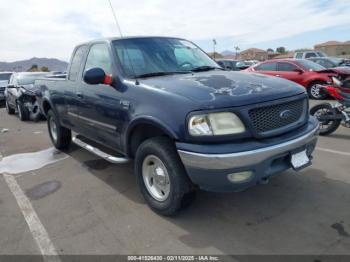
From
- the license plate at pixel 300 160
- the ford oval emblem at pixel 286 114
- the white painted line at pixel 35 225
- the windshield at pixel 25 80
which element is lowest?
the white painted line at pixel 35 225

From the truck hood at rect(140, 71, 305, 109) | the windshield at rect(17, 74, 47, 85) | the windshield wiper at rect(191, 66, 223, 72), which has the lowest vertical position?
the windshield at rect(17, 74, 47, 85)

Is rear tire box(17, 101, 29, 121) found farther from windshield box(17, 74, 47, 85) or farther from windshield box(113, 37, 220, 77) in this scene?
windshield box(113, 37, 220, 77)

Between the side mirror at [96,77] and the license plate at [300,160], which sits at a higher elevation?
the side mirror at [96,77]

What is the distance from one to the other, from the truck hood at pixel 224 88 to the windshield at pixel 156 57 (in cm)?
34

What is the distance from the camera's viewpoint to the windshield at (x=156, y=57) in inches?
152

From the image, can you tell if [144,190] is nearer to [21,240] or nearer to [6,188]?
[21,240]

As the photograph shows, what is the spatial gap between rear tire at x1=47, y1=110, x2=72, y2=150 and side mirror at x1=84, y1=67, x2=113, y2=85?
2506mm

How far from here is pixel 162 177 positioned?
335 cm

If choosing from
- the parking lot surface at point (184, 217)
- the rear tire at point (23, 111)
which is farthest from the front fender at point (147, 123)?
the rear tire at point (23, 111)

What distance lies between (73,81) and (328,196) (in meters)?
3.88

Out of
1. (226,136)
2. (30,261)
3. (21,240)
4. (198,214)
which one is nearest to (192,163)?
(226,136)

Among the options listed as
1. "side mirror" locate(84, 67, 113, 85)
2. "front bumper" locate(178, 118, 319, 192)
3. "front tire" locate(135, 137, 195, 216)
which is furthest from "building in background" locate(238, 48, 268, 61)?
"front bumper" locate(178, 118, 319, 192)

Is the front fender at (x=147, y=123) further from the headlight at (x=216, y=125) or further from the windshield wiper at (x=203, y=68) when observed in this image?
the windshield wiper at (x=203, y=68)

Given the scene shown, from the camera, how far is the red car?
10688mm
